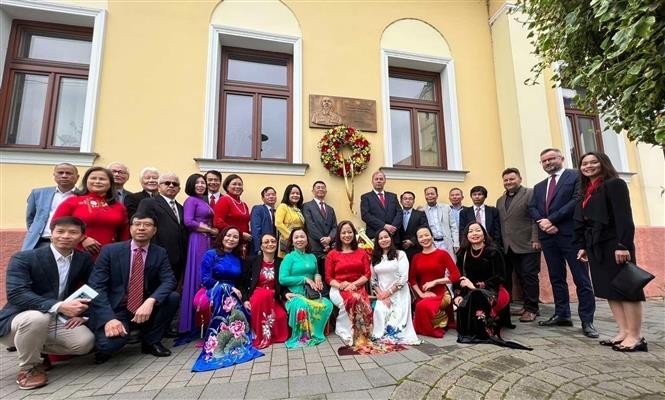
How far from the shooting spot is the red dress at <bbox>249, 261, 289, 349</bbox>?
140 inches

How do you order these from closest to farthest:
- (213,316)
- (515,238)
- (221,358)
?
(221,358) < (213,316) < (515,238)

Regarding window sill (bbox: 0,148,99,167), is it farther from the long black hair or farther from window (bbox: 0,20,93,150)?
the long black hair

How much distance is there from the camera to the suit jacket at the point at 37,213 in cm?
371

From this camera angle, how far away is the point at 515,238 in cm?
472

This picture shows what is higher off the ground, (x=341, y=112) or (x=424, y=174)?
(x=341, y=112)

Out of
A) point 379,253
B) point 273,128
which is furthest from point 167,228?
point 273,128

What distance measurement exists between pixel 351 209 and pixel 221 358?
3115mm

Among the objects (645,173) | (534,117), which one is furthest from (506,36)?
(645,173)

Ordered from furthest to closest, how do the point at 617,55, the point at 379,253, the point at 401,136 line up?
1. the point at 401,136
2. the point at 379,253
3. the point at 617,55

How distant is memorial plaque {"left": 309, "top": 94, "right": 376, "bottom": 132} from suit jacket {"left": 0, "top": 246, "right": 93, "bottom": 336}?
152 inches

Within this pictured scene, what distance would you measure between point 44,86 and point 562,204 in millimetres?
7696

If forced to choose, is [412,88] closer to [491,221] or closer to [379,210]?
[379,210]

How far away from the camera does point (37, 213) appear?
3.76m

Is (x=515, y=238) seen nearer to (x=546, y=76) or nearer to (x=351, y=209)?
(x=351, y=209)
